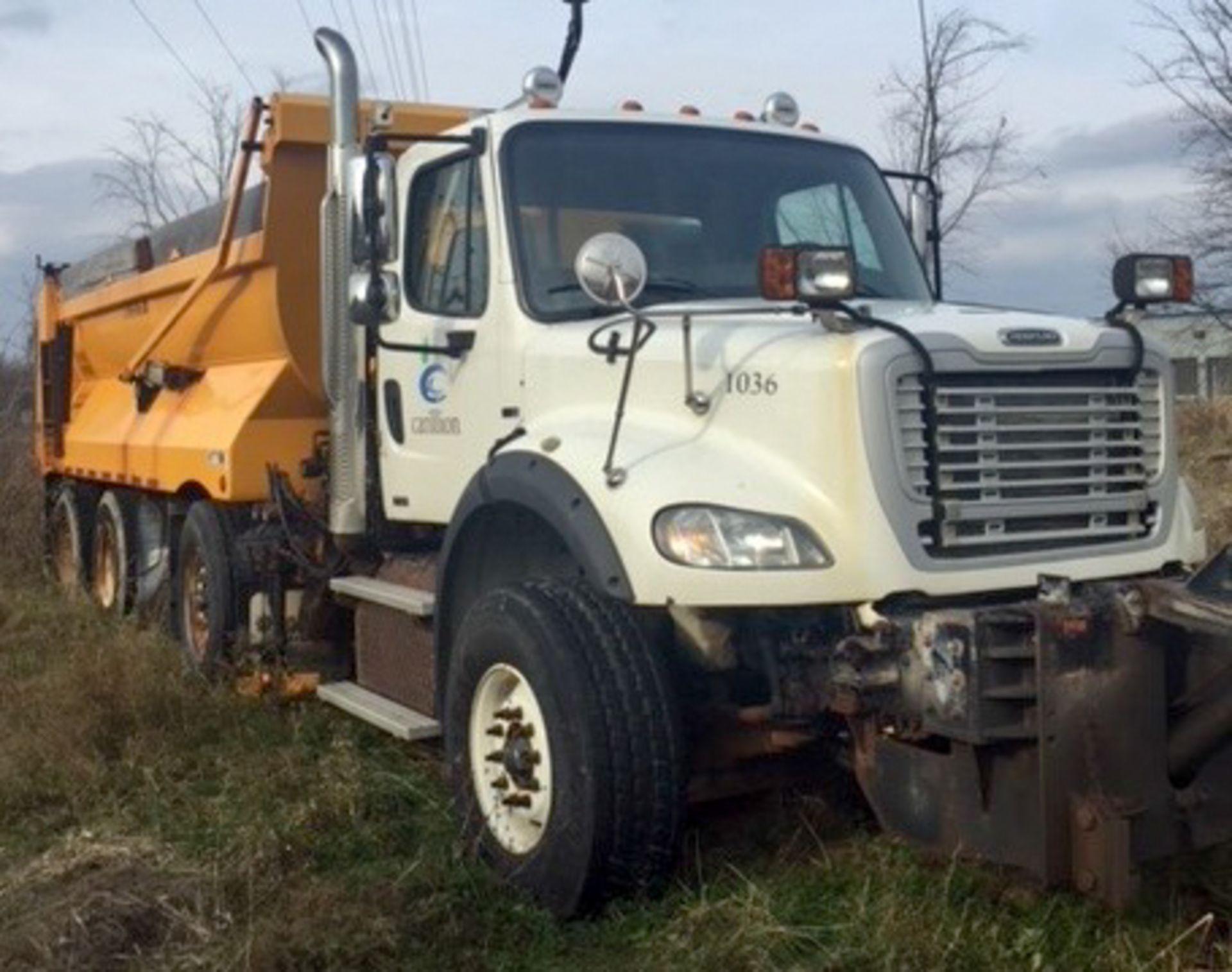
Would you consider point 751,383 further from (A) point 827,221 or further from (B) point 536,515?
(A) point 827,221

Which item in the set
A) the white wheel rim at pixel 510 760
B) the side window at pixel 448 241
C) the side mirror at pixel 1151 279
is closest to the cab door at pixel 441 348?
the side window at pixel 448 241

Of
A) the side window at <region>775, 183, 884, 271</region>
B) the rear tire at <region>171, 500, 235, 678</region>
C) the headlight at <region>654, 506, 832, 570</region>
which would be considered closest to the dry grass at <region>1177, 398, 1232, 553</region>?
the side window at <region>775, 183, 884, 271</region>

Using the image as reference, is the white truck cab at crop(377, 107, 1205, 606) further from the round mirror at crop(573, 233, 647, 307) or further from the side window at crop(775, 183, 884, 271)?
the round mirror at crop(573, 233, 647, 307)

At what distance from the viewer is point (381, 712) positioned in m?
6.80

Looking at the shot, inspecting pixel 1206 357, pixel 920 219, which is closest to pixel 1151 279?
pixel 920 219

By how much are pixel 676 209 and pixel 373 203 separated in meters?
1.12

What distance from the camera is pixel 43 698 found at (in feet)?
25.6

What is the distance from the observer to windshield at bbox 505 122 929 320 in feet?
20.4

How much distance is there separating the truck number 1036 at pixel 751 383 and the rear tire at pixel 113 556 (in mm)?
6737

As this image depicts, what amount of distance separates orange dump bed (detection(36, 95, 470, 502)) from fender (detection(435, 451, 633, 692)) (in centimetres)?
228

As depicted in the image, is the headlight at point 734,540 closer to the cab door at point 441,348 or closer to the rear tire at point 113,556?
the cab door at point 441,348

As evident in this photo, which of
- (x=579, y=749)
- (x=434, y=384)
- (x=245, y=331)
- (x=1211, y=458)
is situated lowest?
(x=579, y=749)

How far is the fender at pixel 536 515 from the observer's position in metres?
5.12

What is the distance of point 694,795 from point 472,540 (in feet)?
4.20
